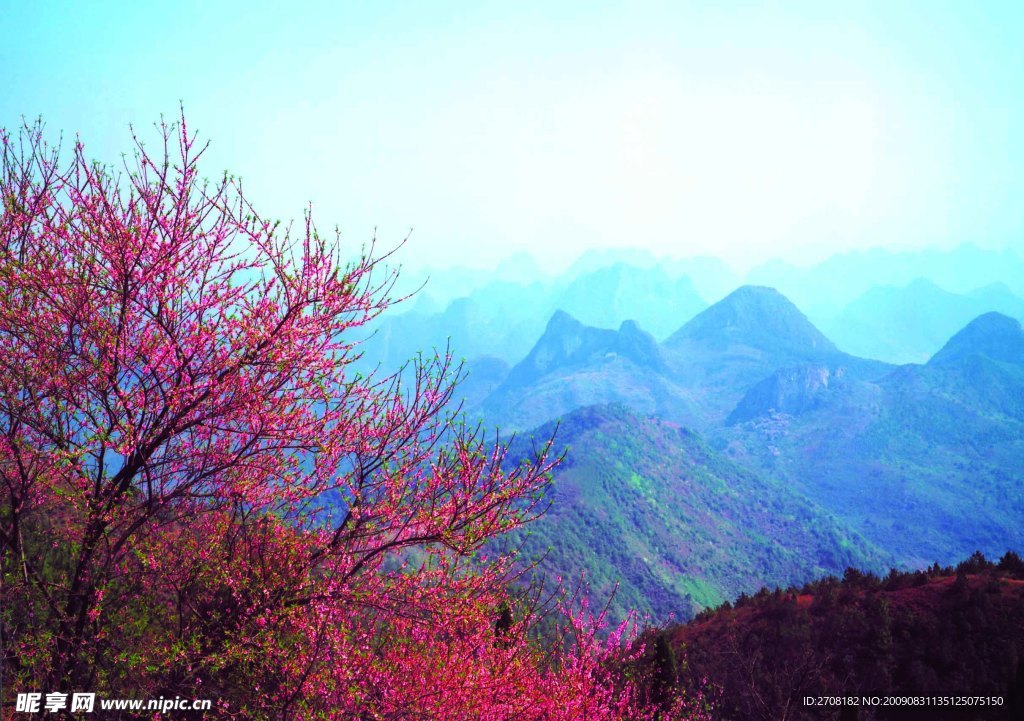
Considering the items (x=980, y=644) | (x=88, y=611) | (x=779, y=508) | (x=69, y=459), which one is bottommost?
(x=980, y=644)

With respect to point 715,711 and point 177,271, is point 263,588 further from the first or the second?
point 715,711

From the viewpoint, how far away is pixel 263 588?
591cm

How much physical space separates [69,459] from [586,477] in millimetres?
146130

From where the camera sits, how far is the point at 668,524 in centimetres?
14512

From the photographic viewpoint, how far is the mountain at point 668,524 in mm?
115500

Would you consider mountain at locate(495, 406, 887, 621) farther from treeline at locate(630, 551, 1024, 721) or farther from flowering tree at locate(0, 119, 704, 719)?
flowering tree at locate(0, 119, 704, 719)

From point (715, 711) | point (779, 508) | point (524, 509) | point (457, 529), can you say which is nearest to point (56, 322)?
point (457, 529)

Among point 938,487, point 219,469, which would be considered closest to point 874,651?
point 219,469

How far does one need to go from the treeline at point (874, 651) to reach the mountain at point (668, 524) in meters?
71.9

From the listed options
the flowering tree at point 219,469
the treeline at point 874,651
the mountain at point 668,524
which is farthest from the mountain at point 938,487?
the flowering tree at point 219,469

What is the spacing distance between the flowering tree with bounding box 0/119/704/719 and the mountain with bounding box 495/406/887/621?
9657 centimetres

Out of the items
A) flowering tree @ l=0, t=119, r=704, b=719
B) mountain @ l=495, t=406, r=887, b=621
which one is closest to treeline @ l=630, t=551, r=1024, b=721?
flowering tree @ l=0, t=119, r=704, b=719

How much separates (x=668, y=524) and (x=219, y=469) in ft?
495

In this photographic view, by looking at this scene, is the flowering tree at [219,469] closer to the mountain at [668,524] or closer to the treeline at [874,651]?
the treeline at [874,651]
